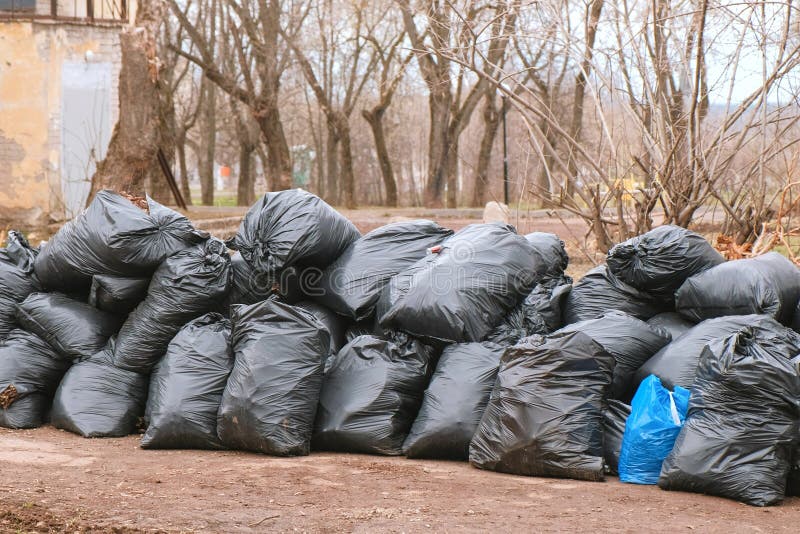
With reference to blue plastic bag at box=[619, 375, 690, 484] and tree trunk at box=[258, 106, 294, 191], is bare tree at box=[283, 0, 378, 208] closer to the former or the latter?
tree trunk at box=[258, 106, 294, 191]

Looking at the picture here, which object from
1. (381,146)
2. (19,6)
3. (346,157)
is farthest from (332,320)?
(346,157)

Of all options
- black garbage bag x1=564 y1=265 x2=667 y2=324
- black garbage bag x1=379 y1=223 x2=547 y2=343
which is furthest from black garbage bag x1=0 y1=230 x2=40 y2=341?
black garbage bag x1=564 y1=265 x2=667 y2=324

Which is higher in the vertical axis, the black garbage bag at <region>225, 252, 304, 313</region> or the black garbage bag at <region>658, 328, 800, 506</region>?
the black garbage bag at <region>225, 252, 304, 313</region>

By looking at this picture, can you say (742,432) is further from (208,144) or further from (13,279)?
(208,144)

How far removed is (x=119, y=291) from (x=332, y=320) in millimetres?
1030

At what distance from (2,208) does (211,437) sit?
10465 millimetres

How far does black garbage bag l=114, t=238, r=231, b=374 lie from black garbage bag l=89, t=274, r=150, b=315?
0.07m

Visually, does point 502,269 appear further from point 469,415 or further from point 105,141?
point 105,141

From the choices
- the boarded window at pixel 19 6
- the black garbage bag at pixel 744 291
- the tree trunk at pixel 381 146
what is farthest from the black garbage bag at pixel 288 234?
the tree trunk at pixel 381 146

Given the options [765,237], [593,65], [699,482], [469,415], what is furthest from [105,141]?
[699,482]

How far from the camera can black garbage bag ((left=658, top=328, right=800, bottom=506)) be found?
2932 mm

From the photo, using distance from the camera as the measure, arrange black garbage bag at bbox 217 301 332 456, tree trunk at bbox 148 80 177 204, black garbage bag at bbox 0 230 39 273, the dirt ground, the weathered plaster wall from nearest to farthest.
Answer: the dirt ground
black garbage bag at bbox 217 301 332 456
black garbage bag at bbox 0 230 39 273
the weathered plaster wall
tree trunk at bbox 148 80 177 204

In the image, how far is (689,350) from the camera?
348 cm

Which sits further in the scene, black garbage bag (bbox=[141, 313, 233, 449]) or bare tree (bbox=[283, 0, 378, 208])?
bare tree (bbox=[283, 0, 378, 208])
